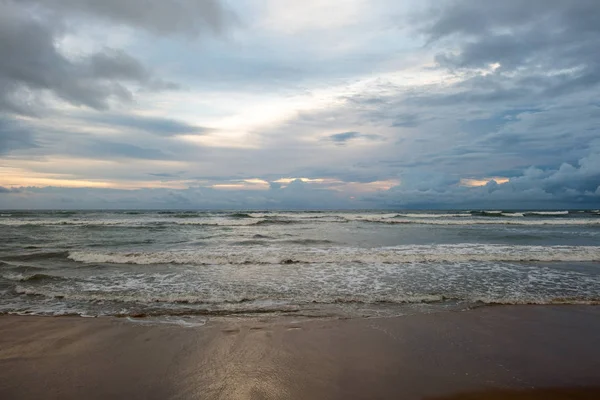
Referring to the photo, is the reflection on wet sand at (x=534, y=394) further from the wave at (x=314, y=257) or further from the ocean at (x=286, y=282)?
the wave at (x=314, y=257)

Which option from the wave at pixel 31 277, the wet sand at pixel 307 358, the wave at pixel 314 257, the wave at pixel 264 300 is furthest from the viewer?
the wave at pixel 314 257

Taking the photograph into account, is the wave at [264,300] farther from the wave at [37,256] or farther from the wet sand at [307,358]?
the wave at [37,256]

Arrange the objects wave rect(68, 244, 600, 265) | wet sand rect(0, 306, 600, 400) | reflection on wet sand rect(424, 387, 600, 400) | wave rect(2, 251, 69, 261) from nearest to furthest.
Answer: reflection on wet sand rect(424, 387, 600, 400) < wet sand rect(0, 306, 600, 400) < wave rect(68, 244, 600, 265) < wave rect(2, 251, 69, 261)

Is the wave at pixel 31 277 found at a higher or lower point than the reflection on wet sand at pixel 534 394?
lower

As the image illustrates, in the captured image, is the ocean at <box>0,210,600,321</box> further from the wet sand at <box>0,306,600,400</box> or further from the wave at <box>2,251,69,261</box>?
the wet sand at <box>0,306,600,400</box>

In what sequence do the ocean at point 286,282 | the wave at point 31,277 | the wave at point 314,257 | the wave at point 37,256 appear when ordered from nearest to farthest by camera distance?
the ocean at point 286,282 → the wave at point 31,277 → the wave at point 314,257 → the wave at point 37,256

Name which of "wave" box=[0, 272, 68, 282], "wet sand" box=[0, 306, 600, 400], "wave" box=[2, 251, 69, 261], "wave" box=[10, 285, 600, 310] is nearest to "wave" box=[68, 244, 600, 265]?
"wave" box=[2, 251, 69, 261]

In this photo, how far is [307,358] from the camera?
433 centimetres

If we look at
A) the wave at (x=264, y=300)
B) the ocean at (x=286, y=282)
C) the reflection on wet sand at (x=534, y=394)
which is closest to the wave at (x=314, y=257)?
the ocean at (x=286, y=282)

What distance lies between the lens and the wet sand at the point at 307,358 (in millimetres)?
3566

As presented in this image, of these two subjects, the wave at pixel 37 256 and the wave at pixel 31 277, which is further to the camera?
the wave at pixel 37 256

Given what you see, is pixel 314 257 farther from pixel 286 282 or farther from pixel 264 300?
pixel 264 300

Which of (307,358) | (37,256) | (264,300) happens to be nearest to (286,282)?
(264,300)

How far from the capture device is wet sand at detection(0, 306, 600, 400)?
3566mm
